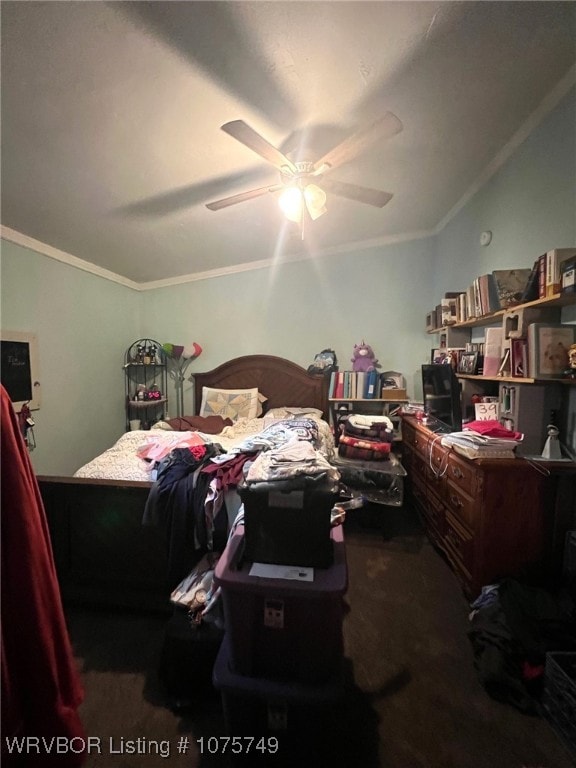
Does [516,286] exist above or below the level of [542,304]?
above

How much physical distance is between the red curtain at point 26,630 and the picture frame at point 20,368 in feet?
7.15

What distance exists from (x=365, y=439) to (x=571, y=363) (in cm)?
160

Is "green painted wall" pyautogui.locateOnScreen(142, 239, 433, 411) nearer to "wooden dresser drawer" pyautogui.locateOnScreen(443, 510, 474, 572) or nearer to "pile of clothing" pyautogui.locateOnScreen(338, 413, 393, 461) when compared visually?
Answer: "pile of clothing" pyautogui.locateOnScreen(338, 413, 393, 461)

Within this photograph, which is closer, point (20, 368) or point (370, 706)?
point (370, 706)

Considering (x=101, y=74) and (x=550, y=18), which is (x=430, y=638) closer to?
(x=550, y=18)

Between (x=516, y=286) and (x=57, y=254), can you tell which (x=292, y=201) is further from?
(x=57, y=254)

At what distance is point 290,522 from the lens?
3.62ft

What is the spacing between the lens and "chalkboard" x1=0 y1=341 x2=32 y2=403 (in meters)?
2.42

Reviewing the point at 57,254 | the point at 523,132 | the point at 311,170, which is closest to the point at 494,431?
the point at 311,170

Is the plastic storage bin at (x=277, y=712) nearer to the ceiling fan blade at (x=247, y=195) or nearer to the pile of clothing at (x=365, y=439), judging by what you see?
the pile of clothing at (x=365, y=439)

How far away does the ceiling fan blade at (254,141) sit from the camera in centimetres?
135

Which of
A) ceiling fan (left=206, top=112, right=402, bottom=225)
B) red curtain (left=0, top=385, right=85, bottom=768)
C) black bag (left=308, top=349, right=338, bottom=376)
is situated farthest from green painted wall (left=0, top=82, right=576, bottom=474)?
red curtain (left=0, top=385, right=85, bottom=768)

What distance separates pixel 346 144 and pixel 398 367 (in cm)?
262

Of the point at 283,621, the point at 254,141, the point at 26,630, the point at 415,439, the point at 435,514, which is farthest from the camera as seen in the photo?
the point at 415,439
